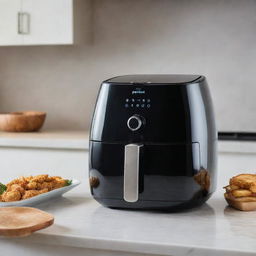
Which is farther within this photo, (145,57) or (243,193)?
(145,57)

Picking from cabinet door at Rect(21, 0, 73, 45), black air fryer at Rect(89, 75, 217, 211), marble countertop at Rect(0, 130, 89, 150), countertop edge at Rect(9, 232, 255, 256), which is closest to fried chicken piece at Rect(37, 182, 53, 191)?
black air fryer at Rect(89, 75, 217, 211)

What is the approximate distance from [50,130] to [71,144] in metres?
0.56

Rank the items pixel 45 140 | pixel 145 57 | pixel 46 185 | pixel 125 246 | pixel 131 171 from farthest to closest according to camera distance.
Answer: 1. pixel 145 57
2. pixel 45 140
3. pixel 46 185
4. pixel 131 171
5. pixel 125 246

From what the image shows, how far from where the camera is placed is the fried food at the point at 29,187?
4.72 feet

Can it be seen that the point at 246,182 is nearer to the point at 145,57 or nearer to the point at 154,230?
the point at 154,230

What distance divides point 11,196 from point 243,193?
58 cm

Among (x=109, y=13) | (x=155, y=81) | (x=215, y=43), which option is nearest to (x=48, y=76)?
(x=109, y=13)

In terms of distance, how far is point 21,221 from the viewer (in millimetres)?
1253

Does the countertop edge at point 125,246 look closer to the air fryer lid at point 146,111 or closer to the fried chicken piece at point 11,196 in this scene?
the fried chicken piece at point 11,196

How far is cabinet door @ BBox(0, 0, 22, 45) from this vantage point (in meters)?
3.40

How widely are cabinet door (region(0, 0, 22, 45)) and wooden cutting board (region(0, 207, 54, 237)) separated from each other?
7.26ft

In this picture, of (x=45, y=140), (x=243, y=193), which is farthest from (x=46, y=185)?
(x=45, y=140)

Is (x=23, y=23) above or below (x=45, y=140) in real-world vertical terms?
above

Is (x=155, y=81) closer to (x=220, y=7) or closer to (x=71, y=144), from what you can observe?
(x=71, y=144)
